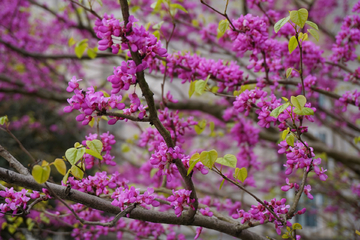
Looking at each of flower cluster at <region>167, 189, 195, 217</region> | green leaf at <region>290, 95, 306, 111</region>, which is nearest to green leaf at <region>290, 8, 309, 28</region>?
green leaf at <region>290, 95, 306, 111</region>

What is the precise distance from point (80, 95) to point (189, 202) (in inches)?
24.1

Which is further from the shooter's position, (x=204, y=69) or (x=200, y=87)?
(x=204, y=69)

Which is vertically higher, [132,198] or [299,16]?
[299,16]

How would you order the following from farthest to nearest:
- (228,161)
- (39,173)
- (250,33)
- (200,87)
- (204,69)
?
(204,69)
(250,33)
(200,87)
(228,161)
(39,173)

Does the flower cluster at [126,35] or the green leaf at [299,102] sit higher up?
the flower cluster at [126,35]

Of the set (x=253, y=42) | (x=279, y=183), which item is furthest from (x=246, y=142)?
(x=279, y=183)

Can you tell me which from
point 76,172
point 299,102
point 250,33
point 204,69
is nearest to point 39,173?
point 76,172

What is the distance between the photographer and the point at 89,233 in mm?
1777

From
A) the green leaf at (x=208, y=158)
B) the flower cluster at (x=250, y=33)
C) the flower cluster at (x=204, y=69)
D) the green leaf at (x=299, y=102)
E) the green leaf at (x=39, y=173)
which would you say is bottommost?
the green leaf at (x=39, y=173)

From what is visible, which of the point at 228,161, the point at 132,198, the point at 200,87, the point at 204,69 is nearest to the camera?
the point at 228,161

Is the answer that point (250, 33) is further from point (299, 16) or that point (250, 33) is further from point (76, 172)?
point (76, 172)

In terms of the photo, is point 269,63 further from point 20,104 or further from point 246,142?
point 20,104

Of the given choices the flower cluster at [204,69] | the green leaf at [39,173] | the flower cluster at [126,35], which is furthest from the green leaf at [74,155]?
the flower cluster at [204,69]

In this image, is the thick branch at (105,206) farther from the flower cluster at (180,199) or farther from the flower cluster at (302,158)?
the flower cluster at (302,158)
